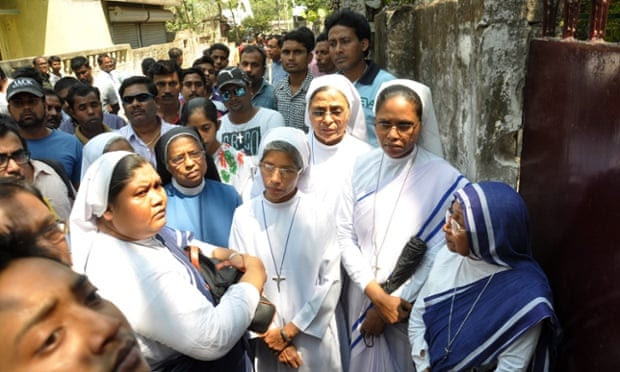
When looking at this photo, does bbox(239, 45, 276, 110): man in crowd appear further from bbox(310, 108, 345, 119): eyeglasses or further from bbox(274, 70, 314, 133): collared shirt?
bbox(310, 108, 345, 119): eyeglasses

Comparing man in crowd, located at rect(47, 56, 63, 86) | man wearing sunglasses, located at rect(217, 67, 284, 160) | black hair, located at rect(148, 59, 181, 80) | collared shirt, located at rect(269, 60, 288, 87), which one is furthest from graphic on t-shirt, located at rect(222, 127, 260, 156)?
man in crowd, located at rect(47, 56, 63, 86)

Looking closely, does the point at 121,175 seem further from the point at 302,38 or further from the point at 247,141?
the point at 302,38

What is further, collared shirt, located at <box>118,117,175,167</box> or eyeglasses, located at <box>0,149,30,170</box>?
collared shirt, located at <box>118,117,175,167</box>

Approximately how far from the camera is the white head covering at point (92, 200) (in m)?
1.75

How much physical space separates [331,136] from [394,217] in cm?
77

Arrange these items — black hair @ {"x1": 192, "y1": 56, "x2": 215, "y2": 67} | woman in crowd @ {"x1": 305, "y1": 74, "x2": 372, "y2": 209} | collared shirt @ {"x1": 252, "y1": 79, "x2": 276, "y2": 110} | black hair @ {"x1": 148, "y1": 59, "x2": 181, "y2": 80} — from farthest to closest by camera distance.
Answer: black hair @ {"x1": 192, "y1": 56, "x2": 215, "y2": 67} → collared shirt @ {"x1": 252, "y1": 79, "x2": 276, "y2": 110} → black hair @ {"x1": 148, "y1": 59, "x2": 181, "y2": 80} → woman in crowd @ {"x1": 305, "y1": 74, "x2": 372, "y2": 209}

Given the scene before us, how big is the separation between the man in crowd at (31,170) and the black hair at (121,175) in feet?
2.70

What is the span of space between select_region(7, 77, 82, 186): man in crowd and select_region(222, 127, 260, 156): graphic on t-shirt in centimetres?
119

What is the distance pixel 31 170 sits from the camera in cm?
271

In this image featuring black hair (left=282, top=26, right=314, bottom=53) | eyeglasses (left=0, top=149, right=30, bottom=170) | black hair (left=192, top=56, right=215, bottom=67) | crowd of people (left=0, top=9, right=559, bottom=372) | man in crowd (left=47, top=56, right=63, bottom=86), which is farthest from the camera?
man in crowd (left=47, top=56, right=63, bottom=86)

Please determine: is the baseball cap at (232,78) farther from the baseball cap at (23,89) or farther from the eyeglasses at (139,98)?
the baseball cap at (23,89)

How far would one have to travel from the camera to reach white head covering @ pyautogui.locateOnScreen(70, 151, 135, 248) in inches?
69.0

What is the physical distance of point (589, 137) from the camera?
1.62 m

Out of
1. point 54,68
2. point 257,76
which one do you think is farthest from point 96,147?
point 54,68
